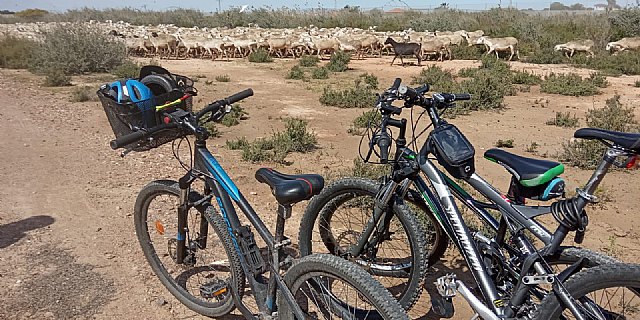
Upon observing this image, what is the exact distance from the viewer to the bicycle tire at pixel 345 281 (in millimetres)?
2248

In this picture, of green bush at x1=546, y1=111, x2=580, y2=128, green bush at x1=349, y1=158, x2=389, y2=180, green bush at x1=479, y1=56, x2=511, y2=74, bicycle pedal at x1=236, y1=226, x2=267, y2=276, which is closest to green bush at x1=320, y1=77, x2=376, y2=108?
green bush at x1=546, y1=111, x2=580, y2=128

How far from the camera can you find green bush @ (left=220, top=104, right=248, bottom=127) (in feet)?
31.3

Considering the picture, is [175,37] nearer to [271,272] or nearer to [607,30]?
[607,30]

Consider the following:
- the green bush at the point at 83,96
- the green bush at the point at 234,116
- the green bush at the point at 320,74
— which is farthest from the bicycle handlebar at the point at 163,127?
the green bush at the point at 320,74

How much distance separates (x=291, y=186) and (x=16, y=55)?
18.5 metres

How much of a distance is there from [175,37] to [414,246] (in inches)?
905

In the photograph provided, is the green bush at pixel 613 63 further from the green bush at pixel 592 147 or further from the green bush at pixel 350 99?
the green bush at pixel 350 99

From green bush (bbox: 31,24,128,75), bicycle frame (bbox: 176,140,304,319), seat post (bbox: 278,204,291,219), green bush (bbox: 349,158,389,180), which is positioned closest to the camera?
seat post (bbox: 278,204,291,219)

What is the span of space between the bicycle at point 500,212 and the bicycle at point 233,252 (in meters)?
0.58

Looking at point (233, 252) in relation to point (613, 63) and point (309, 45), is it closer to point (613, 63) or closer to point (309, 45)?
point (613, 63)

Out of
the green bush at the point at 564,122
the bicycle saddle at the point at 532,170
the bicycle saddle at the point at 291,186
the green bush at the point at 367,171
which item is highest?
the bicycle saddle at the point at 532,170

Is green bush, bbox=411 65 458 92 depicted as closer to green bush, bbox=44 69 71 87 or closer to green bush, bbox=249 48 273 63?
green bush, bbox=249 48 273 63

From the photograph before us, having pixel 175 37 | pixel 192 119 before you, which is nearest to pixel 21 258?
pixel 192 119

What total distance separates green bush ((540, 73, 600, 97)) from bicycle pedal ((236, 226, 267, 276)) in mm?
11690
